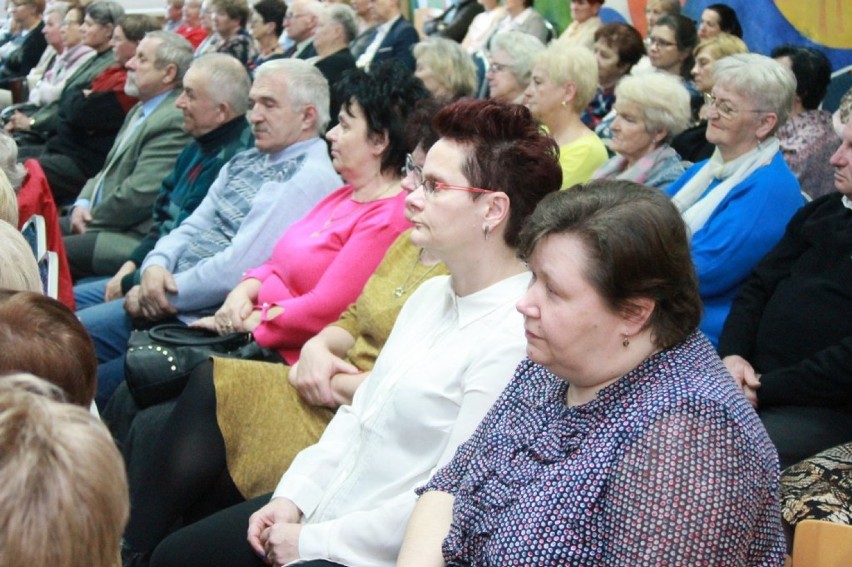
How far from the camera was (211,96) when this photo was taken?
14.7 feet

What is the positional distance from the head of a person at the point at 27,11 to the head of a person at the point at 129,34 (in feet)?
13.4

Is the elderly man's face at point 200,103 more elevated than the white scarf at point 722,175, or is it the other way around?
the white scarf at point 722,175

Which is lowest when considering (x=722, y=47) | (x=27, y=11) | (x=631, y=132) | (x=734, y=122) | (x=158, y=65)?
(x=27, y=11)

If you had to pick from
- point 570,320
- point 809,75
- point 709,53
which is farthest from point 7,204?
point 709,53

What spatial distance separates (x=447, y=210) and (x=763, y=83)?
154 cm

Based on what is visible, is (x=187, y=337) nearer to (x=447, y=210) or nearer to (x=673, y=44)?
(x=447, y=210)

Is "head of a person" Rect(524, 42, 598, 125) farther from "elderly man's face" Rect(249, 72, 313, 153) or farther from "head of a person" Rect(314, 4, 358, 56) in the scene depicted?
"head of a person" Rect(314, 4, 358, 56)

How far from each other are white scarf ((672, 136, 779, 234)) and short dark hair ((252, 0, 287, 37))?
5.13 m

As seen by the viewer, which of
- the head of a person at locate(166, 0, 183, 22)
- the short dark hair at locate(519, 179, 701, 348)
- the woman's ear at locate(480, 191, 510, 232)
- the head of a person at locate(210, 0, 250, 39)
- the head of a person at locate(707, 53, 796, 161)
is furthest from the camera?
the head of a person at locate(166, 0, 183, 22)

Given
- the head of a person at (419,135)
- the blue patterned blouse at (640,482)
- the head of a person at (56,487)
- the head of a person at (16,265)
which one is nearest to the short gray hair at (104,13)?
the head of a person at (419,135)

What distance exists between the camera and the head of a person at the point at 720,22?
18.1ft

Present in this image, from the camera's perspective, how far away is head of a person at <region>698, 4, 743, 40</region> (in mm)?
5531

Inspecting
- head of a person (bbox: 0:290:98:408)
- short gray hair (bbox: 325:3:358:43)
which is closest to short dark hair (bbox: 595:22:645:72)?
short gray hair (bbox: 325:3:358:43)

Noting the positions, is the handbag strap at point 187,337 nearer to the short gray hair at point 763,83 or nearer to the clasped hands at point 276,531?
the clasped hands at point 276,531
